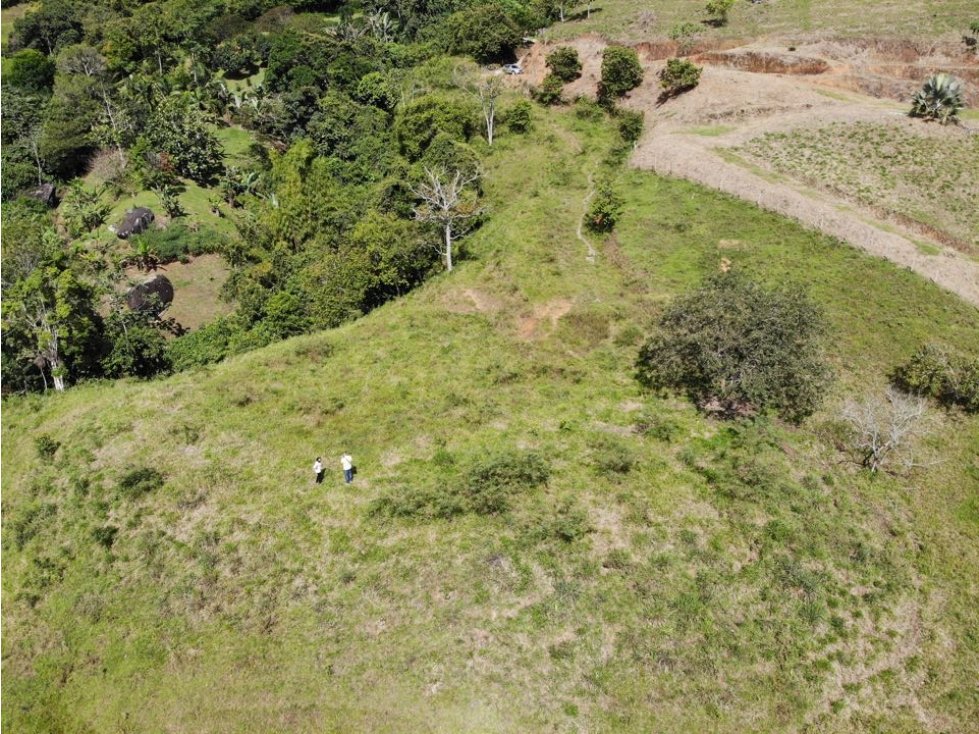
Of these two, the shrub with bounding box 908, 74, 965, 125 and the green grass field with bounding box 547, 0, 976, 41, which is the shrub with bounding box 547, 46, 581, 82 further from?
the shrub with bounding box 908, 74, 965, 125

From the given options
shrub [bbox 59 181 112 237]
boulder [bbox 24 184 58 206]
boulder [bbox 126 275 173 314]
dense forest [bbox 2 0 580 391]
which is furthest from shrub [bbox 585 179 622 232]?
boulder [bbox 24 184 58 206]

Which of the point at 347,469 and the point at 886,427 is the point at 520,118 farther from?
the point at 347,469

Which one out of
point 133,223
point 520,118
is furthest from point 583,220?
point 133,223

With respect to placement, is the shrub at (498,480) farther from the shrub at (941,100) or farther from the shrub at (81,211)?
the shrub at (81,211)

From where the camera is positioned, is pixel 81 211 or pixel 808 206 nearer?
pixel 808 206

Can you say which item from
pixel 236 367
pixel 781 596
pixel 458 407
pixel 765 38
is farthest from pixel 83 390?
pixel 765 38

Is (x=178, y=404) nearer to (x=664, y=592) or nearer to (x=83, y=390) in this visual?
(x=83, y=390)

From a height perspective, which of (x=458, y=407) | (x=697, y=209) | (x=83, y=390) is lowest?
(x=83, y=390)
